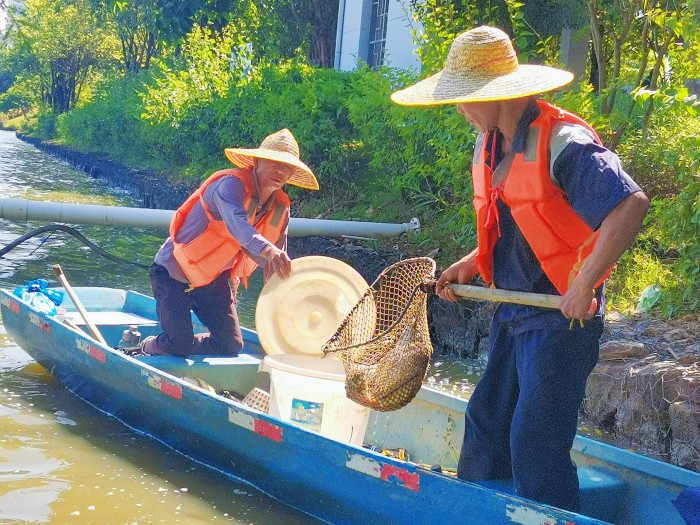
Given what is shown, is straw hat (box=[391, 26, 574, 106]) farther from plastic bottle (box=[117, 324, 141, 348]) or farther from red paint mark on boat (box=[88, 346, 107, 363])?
plastic bottle (box=[117, 324, 141, 348])

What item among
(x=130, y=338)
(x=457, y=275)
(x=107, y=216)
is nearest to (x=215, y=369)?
(x=130, y=338)

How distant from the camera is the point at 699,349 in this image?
649cm

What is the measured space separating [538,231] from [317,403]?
7.31 ft

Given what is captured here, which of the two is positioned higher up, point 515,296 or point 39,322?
point 515,296

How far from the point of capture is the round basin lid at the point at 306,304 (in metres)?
6.16

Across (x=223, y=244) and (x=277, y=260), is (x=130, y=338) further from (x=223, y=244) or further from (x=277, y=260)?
(x=277, y=260)

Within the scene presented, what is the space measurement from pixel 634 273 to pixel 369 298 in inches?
178

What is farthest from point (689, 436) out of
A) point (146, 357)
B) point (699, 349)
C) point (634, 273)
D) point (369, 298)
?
point (146, 357)

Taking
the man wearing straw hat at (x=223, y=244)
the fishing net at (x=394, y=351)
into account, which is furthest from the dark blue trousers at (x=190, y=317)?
the fishing net at (x=394, y=351)

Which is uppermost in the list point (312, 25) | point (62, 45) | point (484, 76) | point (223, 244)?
point (62, 45)

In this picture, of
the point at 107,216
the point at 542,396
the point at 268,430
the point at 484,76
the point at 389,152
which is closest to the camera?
the point at 542,396

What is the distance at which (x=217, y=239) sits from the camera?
6.31 metres

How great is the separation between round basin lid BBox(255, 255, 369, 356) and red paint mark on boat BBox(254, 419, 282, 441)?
105cm

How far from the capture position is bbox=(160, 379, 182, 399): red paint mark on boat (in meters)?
5.81
